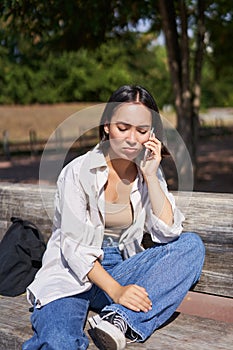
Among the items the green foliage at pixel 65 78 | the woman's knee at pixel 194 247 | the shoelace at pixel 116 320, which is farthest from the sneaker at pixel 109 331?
the green foliage at pixel 65 78

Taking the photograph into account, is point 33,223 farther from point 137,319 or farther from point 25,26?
point 25,26

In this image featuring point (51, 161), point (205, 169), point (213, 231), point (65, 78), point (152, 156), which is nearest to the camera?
point (152, 156)

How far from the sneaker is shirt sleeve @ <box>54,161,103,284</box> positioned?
22cm

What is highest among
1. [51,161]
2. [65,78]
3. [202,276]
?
[51,161]

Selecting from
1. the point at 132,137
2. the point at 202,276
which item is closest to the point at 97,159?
the point at 132,137

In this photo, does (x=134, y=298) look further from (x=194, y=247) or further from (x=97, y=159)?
(x=97, y=159)

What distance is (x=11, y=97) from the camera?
33.5 metres

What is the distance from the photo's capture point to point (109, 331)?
2.19 metres

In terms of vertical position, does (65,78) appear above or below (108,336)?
below

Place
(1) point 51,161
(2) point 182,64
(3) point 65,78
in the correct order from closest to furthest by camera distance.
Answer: (1) point 51,161 → (2) point 182,64 → (3) point 65,78

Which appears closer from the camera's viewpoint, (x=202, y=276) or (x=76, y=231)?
(x=76, y=231)

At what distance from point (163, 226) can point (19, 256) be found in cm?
89

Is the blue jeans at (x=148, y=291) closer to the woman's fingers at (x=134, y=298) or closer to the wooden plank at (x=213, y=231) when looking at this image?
the woman's fingers at (x=134, y=298)

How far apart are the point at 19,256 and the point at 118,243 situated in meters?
0.61
